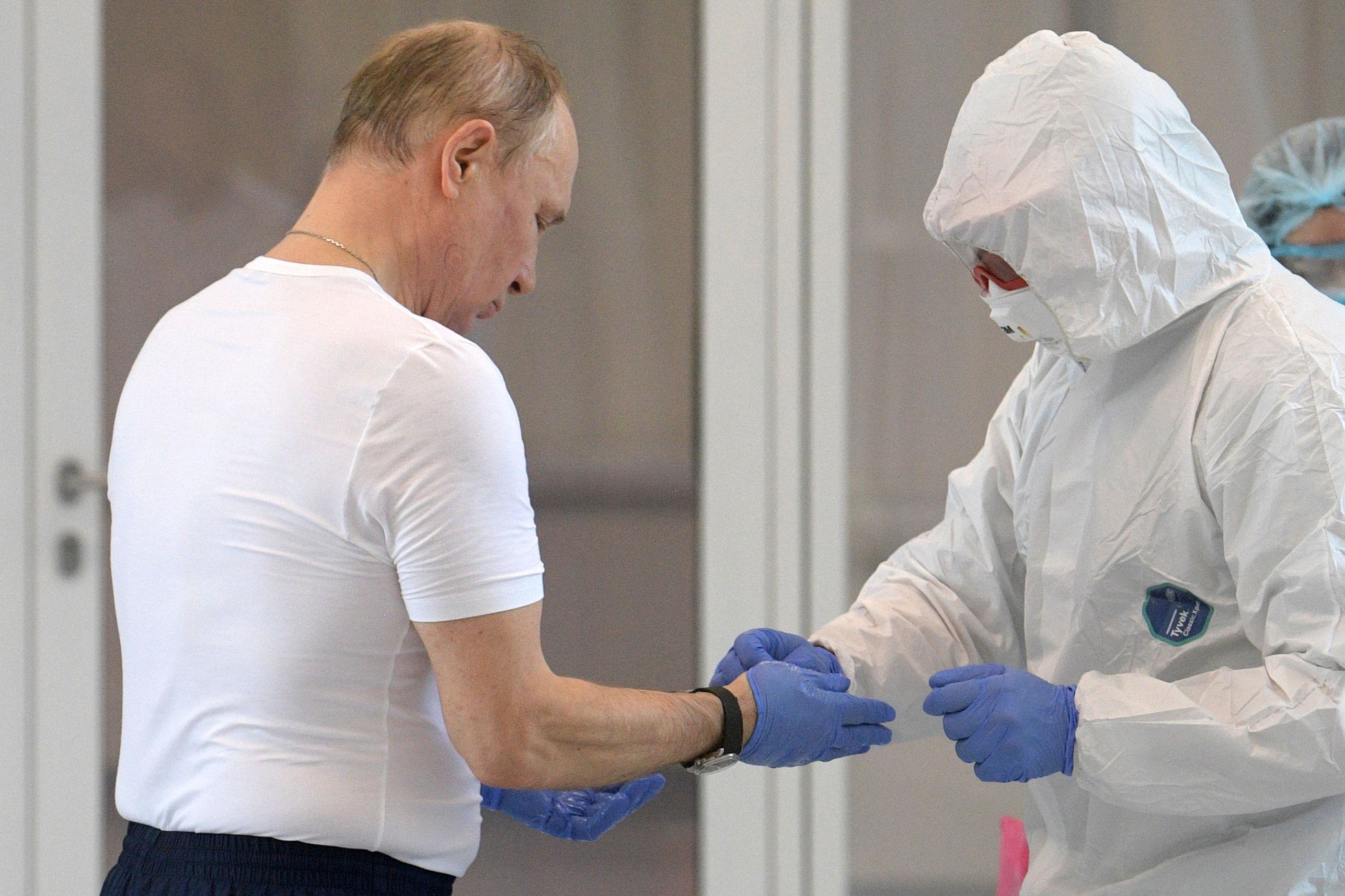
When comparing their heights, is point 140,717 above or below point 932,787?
above

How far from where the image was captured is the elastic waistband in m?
0.92

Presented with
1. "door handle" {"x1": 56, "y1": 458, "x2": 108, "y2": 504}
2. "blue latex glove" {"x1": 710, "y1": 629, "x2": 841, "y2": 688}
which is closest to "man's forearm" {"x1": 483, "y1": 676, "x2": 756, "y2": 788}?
"blue latex glove" {"x1": 710, "y1": 629, "x2": 841, "y2": 688}

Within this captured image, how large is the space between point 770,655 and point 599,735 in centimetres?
43

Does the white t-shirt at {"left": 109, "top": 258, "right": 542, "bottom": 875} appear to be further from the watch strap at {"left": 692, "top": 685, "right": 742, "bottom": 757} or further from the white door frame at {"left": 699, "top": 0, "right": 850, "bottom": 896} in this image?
the white door frame at {"left": 699, "top": 0, "right": 850, "bottom": 896}

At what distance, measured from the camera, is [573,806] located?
134 centimetres

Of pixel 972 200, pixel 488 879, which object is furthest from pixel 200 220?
pixel 972 200

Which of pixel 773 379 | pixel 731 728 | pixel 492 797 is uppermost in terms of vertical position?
pixel 773 379

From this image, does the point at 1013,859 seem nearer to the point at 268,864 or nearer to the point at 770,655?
the point at 770,655

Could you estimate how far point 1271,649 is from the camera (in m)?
1.04

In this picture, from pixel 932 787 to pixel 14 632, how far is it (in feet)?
5.23

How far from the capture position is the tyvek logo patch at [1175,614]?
1.13m

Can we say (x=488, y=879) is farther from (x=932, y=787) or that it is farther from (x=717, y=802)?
(x=932, y=787)

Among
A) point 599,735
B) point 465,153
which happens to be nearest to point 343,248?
point 465,153

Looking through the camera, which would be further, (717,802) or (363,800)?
(717,802)
